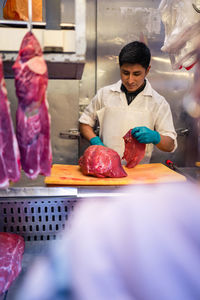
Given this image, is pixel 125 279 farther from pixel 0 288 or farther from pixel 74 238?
pixel 0 288

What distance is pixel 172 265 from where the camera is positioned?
1.12 meters

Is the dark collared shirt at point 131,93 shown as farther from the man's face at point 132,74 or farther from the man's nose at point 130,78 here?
the man's nose at point 130,78

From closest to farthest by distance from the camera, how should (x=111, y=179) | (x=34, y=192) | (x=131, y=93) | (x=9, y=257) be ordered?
(x=9, y=257) → (x=34, y=192) → (x=111, y=179) → (x=131, y=93)

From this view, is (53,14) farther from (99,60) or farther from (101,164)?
(99,60)

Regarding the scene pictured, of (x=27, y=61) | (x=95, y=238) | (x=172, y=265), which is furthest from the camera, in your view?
(x=95, y=238)

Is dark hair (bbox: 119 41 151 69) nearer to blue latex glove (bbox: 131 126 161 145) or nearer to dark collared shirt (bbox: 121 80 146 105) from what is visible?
dark collared shirt (bbox: 121 80 146 105)

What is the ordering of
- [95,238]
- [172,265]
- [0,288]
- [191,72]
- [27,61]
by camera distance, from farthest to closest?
[191,72], [95,238], [172,265], [0,288], [27,61]

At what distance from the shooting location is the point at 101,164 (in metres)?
1.82

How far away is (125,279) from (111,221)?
310 millimetres

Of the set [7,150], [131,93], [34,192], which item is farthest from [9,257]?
[131,93]

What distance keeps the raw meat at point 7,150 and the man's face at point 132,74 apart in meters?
1.61

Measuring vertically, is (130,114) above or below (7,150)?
below

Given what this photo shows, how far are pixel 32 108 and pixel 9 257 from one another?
2.11 feet

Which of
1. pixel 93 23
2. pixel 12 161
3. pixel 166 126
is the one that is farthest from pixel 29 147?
pixel 93 23
